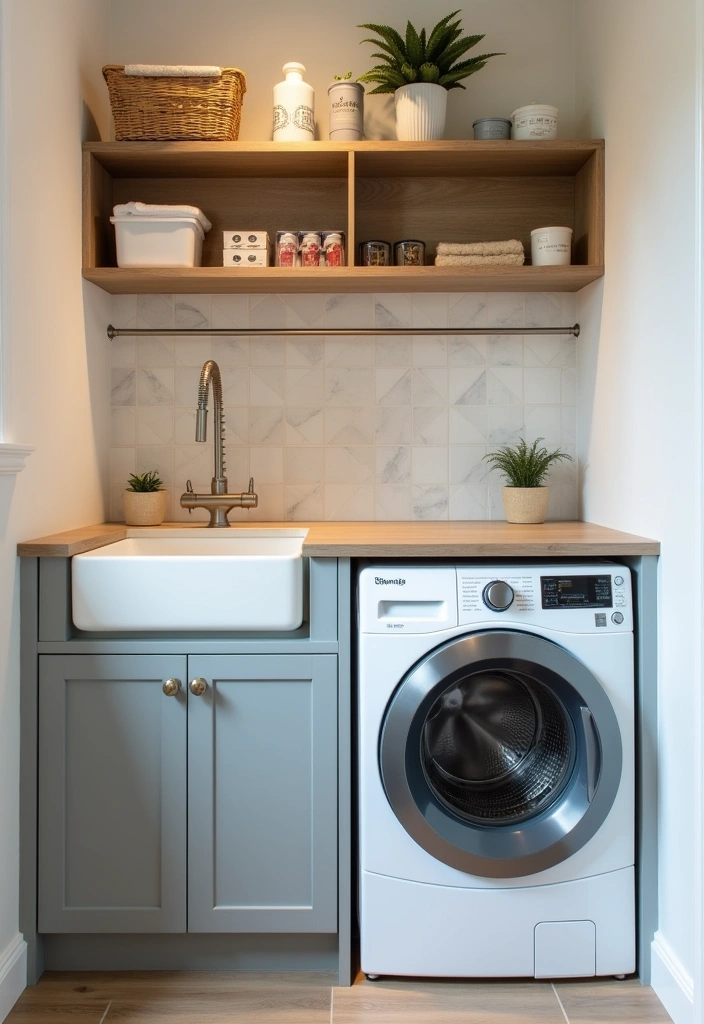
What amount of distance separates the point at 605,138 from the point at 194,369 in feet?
4.27

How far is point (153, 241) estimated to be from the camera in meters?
2.22

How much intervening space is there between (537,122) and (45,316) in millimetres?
1373

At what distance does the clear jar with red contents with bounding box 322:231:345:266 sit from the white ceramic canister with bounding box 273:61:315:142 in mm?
255

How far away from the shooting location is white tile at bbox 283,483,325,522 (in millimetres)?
2498

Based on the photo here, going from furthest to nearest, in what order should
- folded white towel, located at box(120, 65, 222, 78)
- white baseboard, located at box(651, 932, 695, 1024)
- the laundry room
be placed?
folded white towel, located at box(120, 65, 222, 78) → the laundry room → white baseboard, located at box(651, 932, 695, 1024)

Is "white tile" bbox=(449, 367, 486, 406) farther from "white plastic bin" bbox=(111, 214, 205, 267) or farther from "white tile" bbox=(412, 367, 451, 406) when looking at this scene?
"white plastic bin" bbox=(111, 214, 205, 267)

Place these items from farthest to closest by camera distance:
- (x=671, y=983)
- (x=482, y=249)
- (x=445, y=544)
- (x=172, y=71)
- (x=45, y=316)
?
1. (x=482, y=249)
2. (x=172, y=71)
3. (x=45, y=316)
4. (x=445, y=544)
5. (x=671, y=983)

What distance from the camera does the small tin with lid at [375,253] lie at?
90.2 inches

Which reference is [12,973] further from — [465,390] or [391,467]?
[465,390]

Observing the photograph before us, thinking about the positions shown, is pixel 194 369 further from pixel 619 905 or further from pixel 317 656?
pixel 619 905

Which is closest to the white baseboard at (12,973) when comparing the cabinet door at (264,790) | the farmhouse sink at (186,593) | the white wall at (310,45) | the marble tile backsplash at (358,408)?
the cabinet door at (264,790)

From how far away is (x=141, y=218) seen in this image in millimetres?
2209

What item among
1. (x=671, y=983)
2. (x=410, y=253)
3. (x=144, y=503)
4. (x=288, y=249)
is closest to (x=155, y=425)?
(x=144, y=503)

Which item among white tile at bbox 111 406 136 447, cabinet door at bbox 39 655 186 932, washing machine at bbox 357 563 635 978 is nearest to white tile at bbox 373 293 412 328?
white tile at bbox 111 406 136 447
